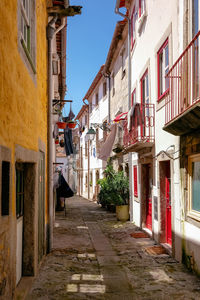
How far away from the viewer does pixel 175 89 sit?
22.2 feet

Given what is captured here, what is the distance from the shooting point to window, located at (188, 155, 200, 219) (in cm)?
612

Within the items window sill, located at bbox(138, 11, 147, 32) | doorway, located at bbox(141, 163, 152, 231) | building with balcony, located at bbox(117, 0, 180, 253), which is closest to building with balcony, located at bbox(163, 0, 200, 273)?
building with balcony, located at bbox(117, 0, 180, 253)

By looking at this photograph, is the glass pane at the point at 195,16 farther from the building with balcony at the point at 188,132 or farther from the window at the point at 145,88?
the window at the point at 145,88

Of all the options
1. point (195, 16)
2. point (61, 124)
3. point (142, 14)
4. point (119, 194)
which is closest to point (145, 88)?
point (142, 14)

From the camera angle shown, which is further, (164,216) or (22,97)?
(164,216)

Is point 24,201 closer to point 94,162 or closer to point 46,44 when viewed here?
point 46,44

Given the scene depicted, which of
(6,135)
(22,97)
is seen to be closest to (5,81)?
(6,135)

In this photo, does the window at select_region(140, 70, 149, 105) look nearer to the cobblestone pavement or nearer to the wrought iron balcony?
the wrought iron balcony

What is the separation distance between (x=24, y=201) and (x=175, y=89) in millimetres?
3755

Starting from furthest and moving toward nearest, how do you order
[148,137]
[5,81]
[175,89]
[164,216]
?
1. [148,137]
2. [164,216]
3. [175,89]
4. [5,81]

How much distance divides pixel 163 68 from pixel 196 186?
380cm

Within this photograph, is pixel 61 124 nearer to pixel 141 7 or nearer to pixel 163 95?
pixel 141 7

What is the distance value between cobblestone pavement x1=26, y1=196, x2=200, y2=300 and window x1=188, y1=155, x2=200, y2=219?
48.0 inches

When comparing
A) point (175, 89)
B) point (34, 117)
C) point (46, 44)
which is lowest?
point (34, 117)
